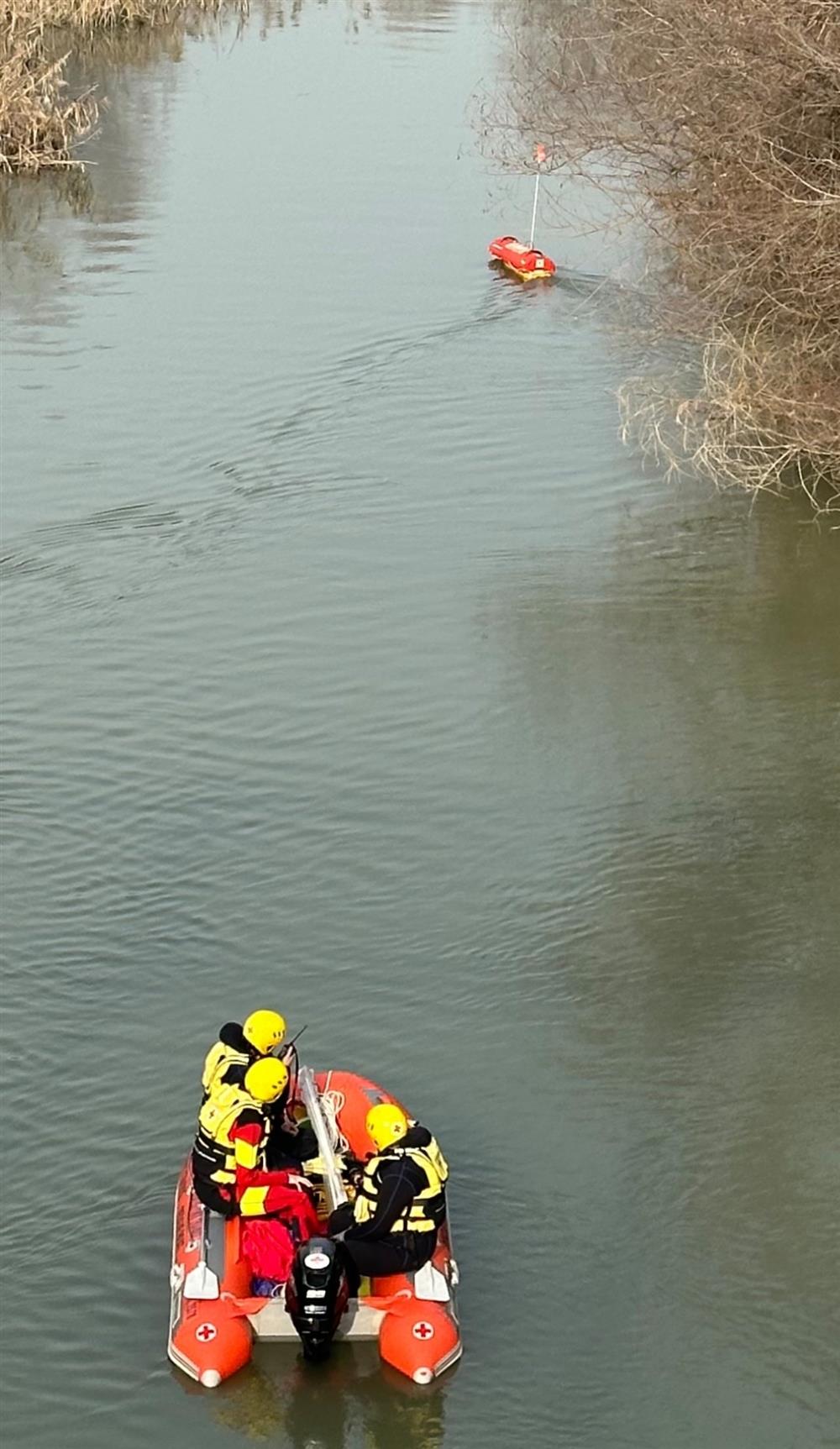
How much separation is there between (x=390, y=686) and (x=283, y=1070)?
5918mm

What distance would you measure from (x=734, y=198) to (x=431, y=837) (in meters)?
5.71

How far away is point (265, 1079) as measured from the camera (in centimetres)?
842

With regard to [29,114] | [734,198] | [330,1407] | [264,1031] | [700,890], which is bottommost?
[330,1407]

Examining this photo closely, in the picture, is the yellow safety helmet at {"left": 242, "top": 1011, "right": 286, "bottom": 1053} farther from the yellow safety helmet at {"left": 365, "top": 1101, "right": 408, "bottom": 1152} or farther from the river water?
the river water

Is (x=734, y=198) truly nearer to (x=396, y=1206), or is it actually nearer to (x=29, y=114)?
(x=396, y=1206)

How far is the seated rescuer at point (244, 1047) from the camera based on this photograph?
8656mm

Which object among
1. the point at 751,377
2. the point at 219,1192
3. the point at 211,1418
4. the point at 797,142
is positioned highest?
the point at 797,142

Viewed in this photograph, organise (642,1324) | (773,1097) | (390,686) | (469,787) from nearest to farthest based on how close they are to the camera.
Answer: (642,1324) → (773,1097) → (469,787) → (390,686)

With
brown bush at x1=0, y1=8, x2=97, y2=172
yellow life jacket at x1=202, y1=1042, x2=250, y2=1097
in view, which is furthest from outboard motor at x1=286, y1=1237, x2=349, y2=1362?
brown bush at x1=0, y1=8, x2=97, y2=172

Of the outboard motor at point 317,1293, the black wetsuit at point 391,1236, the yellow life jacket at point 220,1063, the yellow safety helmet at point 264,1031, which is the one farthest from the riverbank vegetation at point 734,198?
the outboard motor at point 317,1293

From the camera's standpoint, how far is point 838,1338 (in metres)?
8.65

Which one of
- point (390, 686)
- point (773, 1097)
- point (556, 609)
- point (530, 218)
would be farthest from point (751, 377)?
point (530, 218)

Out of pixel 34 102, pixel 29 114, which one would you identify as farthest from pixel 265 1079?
pixel 29 114

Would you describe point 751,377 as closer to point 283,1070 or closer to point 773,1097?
point 773,1097
